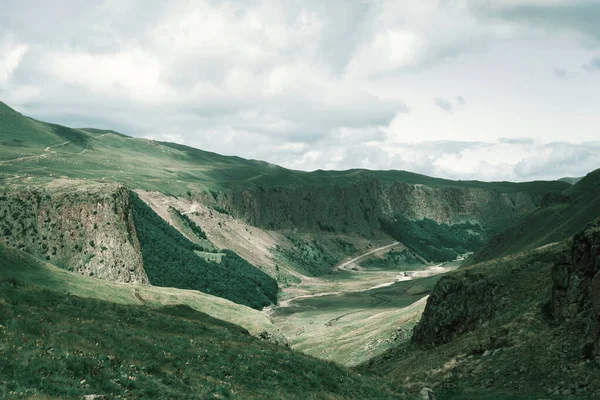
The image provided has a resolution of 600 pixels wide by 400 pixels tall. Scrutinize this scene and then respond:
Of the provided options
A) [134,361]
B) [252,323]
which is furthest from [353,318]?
[134,361]

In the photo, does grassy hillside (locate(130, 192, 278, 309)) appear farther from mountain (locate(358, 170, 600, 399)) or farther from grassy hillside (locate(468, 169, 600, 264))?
mountain (locate(358, 170, 600, 399))

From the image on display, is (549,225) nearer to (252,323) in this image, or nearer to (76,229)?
(252,323)

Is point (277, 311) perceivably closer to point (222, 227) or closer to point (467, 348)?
point (222, 227)

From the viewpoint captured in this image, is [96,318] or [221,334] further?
[221,334]

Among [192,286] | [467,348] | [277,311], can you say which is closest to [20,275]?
[467,348]

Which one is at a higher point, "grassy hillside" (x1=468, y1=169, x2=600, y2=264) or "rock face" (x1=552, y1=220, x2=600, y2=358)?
"grassy hillside" (x1=468, y1=169, x2=600, y2=264)

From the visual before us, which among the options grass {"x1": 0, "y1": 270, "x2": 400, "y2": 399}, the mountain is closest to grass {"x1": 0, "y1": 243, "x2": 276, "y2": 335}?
grass {"x1": 0, "y1": 270, "x2": 400, "y2": 399}

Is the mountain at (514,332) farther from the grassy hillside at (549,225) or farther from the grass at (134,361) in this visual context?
the grassy hillside at (549,225)
